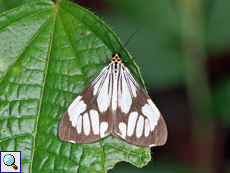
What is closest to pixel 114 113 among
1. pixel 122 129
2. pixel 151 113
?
pixel 122 129

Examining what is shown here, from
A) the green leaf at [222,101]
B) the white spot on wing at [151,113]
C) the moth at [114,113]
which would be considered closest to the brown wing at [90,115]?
the moth at [114,113]

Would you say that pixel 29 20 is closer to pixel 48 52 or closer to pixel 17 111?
pixel 48 52

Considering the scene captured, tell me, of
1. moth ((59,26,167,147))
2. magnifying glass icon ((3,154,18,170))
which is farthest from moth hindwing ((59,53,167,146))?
magnifying glass icon ((3,154,18,170))

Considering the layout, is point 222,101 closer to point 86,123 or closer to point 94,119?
point 94,119

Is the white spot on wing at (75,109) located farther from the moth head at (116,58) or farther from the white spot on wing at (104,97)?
the moth head at (116,58)

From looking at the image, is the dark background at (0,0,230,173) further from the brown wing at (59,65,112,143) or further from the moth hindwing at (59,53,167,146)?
the brown wing at (59,65,112,143)

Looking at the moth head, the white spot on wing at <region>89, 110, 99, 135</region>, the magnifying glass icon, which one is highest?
the moth head

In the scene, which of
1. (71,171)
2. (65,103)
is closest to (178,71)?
(65,103)
